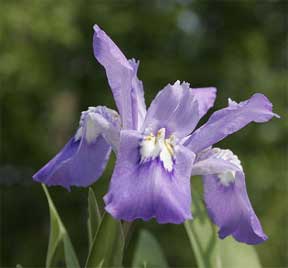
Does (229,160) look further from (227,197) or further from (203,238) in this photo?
(203,238)

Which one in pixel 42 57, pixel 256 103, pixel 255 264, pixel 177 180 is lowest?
pixel 255 264

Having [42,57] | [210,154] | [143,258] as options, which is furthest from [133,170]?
[42,57]

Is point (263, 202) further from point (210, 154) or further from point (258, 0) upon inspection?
point (210, 154)

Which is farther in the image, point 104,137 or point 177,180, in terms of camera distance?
point 104,137

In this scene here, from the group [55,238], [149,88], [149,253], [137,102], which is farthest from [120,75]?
[149,88]

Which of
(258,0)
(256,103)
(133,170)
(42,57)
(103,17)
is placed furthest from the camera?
(258,0)

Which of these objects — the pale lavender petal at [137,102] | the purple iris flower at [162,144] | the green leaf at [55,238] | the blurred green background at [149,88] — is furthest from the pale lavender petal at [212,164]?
the blurred green background at [149,88]
